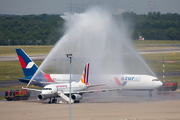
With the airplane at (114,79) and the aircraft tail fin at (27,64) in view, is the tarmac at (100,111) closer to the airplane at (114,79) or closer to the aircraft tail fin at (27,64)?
the airplane at (114,79)

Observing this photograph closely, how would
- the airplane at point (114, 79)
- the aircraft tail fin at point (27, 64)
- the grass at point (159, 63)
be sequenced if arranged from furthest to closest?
the grass at point (159, 63)
the aircraft tail fin at point (27, 64)
the airplane at point (114, 79)

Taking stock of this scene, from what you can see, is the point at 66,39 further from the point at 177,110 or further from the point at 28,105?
the point at 177,110

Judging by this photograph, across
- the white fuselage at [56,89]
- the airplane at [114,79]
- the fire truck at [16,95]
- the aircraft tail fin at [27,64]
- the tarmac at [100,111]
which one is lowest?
the tarmac at [100,111]

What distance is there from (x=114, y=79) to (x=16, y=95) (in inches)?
788

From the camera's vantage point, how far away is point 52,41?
190 metres

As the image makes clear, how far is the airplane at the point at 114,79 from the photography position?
203 ft

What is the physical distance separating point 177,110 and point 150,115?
603 cm

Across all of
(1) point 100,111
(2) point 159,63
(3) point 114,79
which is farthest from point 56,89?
(2) point 159,63

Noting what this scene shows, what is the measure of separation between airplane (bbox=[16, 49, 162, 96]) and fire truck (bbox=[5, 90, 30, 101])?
526 cm

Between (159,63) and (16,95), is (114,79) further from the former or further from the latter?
(159,63)

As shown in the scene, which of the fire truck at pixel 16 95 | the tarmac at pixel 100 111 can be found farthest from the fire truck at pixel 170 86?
the fire truck at pixel 16 95

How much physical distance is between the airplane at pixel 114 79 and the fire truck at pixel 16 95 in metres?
5.26

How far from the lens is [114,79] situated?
63.8 meters

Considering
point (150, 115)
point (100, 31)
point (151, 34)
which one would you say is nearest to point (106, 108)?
point (150, 115)
